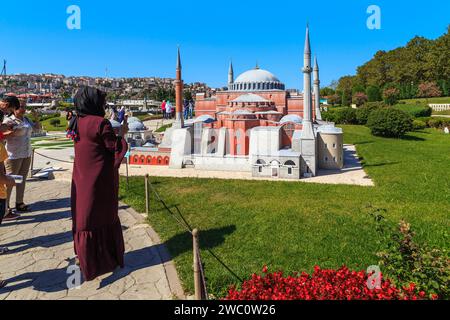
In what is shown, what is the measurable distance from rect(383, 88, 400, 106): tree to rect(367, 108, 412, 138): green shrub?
22745mm

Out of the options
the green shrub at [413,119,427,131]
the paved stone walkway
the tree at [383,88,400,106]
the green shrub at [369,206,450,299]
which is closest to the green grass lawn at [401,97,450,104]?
the tree at [383,88,400,106]

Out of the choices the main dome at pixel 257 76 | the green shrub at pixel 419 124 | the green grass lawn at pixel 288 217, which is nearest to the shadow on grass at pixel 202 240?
the green grass lawn at pixel 288 217

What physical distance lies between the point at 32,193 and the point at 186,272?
6.22 meters

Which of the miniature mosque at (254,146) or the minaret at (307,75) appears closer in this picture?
the miniature mosque at (254,146)

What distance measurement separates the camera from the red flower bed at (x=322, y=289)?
2.82 meters

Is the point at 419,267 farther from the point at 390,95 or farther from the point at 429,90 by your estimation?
the point at 429,90

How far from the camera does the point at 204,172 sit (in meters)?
12.9

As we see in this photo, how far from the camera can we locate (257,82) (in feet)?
81.1

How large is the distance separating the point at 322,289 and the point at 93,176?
2817 mm

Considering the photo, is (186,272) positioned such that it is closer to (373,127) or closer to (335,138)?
(335,138)

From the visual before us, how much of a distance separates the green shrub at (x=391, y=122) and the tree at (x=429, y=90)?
2691 centimetres

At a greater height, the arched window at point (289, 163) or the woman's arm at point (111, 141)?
the woman's arm at point (111, 141)

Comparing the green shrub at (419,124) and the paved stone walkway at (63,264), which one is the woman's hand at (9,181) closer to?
the paved stone walkway at (63,264)
